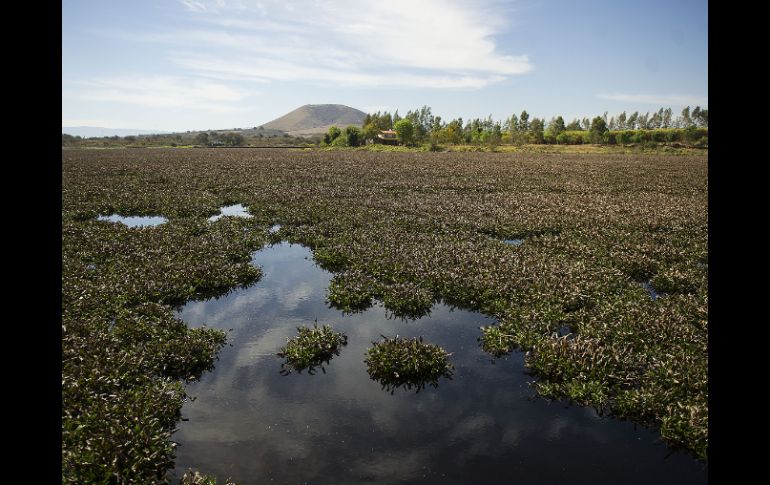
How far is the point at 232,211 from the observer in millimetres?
29656

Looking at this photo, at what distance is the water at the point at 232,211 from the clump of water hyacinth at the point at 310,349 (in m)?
16.6

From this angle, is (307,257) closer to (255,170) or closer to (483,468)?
(483,468)

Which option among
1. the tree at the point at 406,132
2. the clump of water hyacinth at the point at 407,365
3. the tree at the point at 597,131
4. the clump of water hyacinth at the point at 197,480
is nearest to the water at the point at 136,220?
the clump of water hyacinth at the point at 407,365

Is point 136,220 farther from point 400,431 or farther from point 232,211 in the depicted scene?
point 400,431

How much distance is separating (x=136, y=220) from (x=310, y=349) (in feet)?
65.6

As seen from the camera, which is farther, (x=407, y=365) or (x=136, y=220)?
(x=136, y=220)

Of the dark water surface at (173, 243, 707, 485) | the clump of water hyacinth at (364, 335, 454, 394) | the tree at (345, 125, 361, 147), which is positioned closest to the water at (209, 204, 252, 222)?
the dark water surface at (173, 243, 707, 485)

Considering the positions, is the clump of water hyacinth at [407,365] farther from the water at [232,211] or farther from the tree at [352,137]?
the tree at [352,137]

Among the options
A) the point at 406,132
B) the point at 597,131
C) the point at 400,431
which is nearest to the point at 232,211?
the point at 400,431

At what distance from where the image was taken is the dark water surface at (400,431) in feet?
25.0

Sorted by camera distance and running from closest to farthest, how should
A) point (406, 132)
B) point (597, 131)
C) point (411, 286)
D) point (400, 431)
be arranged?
point (400, 431), point (411, 286), point (406, 132), point (597, 131)
